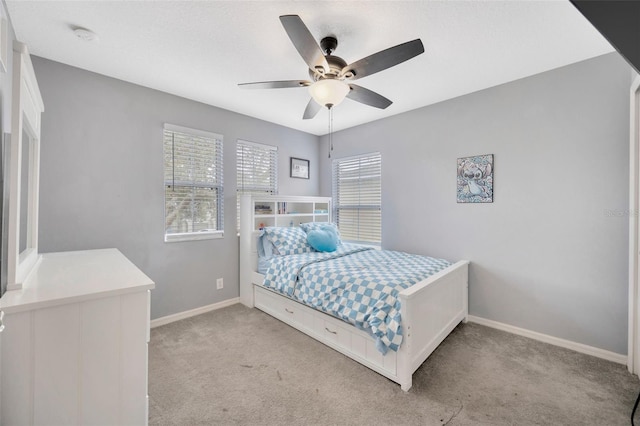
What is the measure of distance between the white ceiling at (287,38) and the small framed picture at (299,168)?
1.49 meters

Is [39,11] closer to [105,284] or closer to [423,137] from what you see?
[105,284]

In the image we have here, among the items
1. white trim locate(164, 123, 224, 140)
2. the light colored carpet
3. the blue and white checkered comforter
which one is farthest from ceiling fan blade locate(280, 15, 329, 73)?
the light colored carpet

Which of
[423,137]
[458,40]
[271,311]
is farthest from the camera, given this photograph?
[423,137]

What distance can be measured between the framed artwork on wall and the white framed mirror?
11.3 feet

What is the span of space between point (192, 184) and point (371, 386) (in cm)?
272

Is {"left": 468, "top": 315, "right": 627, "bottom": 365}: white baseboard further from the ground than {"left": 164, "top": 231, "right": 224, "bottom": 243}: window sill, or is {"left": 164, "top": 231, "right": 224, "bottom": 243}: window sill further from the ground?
{"left": 164, "top": 231, "right": 224, "bottom": 243}: window sill

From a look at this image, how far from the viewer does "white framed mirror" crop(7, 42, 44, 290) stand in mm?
1116

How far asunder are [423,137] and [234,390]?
10.7 ft

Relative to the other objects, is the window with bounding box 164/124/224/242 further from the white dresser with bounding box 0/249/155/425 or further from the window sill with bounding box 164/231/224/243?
the white dresser with bounding box 0/249/155/425

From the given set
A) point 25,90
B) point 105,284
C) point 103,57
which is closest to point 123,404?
point 105,284

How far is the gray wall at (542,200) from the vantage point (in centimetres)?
221

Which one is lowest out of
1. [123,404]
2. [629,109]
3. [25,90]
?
[123,404]

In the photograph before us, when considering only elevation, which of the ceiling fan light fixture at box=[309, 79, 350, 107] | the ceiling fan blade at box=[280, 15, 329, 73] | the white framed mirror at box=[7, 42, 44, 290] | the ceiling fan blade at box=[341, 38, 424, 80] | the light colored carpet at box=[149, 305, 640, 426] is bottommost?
the light colored carpet at box=[149, 305, 640, 426]

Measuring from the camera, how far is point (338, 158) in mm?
Answer: 4383
